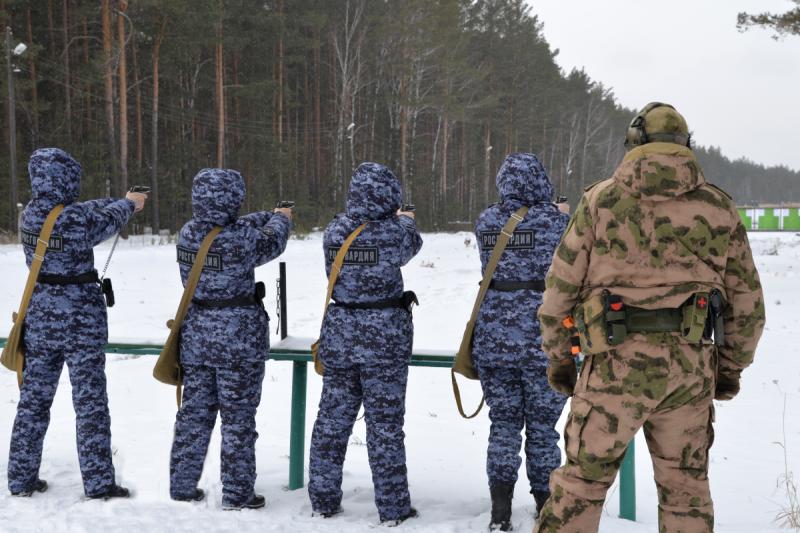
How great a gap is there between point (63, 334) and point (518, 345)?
262 centimetres

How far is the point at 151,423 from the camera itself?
5.89 meters

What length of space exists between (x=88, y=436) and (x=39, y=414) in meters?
0.34

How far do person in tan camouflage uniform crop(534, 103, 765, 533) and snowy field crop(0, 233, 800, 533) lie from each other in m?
1.19

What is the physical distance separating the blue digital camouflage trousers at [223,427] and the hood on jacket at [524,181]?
1760 millimetres

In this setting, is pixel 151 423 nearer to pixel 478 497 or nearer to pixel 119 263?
pixel 478 497

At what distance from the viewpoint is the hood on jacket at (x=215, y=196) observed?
4.01 metres

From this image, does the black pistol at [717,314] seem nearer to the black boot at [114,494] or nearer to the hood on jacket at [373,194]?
the hood on jacket at [373,194]

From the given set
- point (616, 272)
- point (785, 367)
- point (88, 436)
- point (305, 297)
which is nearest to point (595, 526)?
point (616, 272)

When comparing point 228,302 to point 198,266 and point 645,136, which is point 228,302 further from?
point 645,136

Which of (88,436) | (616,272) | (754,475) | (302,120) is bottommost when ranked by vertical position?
(754,475)

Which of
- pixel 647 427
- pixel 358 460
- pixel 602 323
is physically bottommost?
pixel 358 460

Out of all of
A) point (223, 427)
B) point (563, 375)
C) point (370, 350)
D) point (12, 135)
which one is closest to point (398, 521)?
point (370, 350)

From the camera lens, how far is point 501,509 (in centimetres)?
378

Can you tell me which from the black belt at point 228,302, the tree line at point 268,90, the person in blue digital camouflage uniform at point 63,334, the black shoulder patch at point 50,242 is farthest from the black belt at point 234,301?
the tree line at point 268,90
